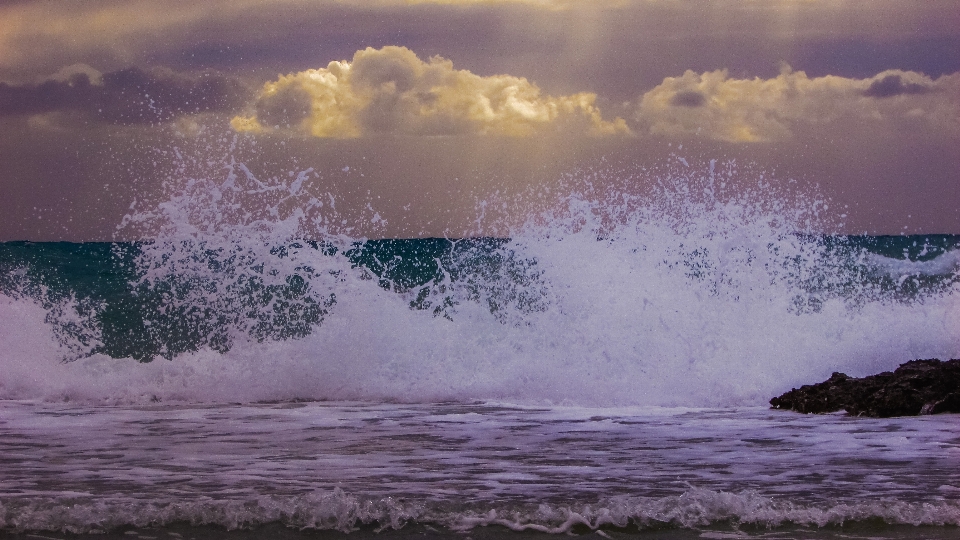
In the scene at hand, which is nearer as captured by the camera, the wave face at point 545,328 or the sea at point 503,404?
the sea at point 503,404

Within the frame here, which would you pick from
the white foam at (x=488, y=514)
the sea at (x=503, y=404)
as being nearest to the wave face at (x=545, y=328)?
the sea at (x=503, y=404)

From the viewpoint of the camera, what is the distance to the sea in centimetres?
643

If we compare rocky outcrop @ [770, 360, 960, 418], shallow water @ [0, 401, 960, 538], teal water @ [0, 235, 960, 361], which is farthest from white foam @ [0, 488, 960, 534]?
teal water @ [0, 235, 960, 361]

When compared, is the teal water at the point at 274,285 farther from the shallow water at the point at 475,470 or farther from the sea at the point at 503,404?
the shallow water at the point at 475,470

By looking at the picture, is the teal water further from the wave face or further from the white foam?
the white foam

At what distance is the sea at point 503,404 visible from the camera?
6.43 meters

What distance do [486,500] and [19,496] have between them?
3239mm

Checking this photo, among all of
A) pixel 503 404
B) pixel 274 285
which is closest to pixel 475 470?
pixel 503 404

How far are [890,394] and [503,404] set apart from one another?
413 cm

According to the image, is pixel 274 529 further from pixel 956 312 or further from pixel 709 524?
pixel 956 312

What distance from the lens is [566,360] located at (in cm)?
1295

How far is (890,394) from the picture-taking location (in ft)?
33.6

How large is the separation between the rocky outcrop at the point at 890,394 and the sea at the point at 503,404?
28 centimetres

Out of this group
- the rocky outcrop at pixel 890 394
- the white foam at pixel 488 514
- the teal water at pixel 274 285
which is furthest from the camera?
the teal water at pixel 274 285
